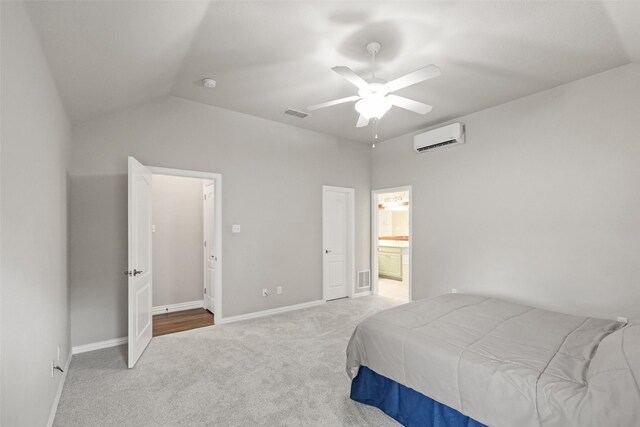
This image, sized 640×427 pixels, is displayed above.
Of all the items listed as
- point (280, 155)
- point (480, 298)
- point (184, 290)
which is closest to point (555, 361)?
point (480, 298)

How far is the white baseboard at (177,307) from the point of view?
4.80 metres

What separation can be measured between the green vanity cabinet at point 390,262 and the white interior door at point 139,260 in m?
5.29

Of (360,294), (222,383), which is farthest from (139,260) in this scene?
(360,294)

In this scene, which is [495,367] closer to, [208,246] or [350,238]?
[350,238]

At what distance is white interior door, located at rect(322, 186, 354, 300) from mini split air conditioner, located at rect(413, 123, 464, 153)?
1.47m

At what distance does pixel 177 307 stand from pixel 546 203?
17.7 ft

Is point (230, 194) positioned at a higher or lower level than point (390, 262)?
higher

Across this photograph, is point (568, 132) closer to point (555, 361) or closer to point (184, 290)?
point (555, 361)

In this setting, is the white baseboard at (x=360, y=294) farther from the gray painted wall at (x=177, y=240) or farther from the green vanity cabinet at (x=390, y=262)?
the gray painted wall at (x=177, y=240)

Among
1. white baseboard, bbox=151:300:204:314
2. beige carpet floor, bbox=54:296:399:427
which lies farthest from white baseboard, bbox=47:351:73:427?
white baseboard, bbox=151:300:204:314

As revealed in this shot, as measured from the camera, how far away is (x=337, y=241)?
5613mm

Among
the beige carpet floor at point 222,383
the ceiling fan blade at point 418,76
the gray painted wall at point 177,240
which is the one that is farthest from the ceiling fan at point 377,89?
the gray painted wall at point 177,240

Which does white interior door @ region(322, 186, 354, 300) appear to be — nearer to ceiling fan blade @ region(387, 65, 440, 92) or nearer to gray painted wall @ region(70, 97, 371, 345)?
gray painted wall @ region(70, 97, 371, 345)

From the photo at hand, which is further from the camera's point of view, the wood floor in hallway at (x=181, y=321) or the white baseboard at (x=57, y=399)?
the wood floor in hallway at (x=181, y=321)
